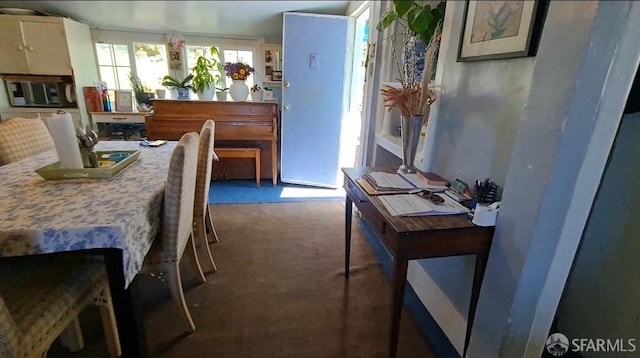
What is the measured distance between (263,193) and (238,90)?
1.10m

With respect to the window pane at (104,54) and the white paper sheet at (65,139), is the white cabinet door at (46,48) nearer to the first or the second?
the window pane at (104,54)

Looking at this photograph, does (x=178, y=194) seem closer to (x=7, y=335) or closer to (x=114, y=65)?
(x=7, y=335)

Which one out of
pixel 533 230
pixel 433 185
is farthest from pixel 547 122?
pixel 433 185

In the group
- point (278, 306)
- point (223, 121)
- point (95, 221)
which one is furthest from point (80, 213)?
point (223, 121)

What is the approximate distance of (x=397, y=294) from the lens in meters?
1.01

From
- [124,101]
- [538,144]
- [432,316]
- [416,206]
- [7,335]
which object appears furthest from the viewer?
[124,101]

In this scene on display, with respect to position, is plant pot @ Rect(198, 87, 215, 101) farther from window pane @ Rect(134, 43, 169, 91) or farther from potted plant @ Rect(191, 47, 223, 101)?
window pane @ Rect(134, 43, 169, 91)

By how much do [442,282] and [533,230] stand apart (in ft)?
2.22

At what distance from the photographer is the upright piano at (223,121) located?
3.03 metres

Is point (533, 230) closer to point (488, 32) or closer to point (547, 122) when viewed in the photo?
point (547, 122)

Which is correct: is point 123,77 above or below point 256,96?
above

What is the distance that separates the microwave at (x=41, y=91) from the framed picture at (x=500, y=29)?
4.15 metres

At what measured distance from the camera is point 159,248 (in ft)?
4.06

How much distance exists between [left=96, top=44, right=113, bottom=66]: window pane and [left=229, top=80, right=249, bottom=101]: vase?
1.88 meters
